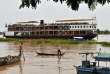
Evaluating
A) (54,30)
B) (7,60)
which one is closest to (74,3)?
(7,60)

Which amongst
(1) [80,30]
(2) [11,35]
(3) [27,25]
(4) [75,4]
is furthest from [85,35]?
(4) [75,4]

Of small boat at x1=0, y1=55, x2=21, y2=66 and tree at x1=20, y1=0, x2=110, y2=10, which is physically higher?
tree at x1=20, y1=0, x2=110, y2=10

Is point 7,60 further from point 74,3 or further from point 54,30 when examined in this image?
point 54,30

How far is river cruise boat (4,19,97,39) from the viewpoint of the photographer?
199 ft

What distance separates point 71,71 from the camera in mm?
14656

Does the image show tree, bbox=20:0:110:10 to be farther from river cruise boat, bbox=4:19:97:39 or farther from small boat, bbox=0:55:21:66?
river cruise boat, bbox=4:19:97:39

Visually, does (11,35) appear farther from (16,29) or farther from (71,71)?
(71,71)

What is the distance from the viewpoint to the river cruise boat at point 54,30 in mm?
60594

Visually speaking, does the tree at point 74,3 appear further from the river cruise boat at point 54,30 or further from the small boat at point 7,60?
the river cruise boat at point 54,30

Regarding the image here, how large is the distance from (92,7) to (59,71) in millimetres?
11303

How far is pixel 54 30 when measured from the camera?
209 ft

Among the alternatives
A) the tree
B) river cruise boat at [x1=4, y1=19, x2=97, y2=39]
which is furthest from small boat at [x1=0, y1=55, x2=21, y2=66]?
river cruise boat at [x1=4, y1=19, x2=97, y2=39]

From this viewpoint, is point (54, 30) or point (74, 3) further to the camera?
point (54, 30)

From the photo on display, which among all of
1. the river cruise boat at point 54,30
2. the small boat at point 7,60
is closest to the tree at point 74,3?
the small boat at point 7,60
